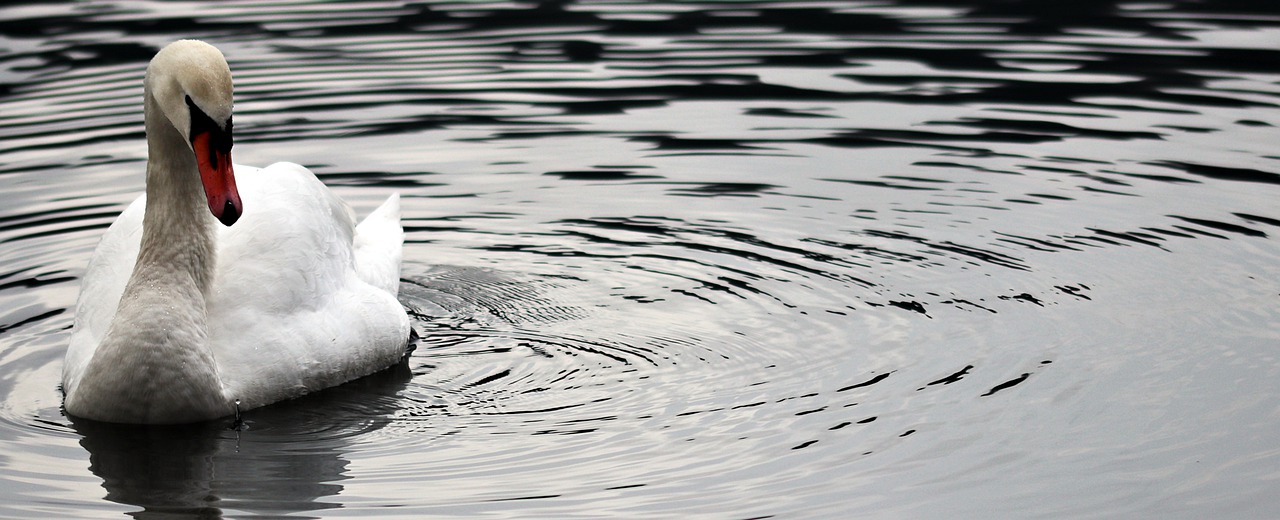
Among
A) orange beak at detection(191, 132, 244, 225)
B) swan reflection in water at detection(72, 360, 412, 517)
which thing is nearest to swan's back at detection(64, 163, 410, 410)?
swan reflection in water at detection(72, 360, 412, 517)

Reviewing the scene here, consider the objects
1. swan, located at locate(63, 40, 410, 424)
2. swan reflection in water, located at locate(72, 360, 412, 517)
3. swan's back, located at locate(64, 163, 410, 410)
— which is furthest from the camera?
swan's back, located at locate(64, 163, 410, 410)

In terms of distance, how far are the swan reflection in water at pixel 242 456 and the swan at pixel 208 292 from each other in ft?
0.37

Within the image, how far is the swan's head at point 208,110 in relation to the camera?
7.71m

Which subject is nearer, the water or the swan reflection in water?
the swan reflection in water

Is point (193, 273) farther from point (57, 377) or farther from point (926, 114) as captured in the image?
point (926, 114)

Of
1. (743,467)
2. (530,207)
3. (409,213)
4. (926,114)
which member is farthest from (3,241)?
(926,114)

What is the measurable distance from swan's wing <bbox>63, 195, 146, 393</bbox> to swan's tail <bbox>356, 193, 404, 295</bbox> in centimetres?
136

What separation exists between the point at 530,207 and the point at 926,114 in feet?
13.1

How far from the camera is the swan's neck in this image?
824cm

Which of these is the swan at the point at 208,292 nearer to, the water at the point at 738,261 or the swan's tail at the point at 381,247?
the water at the point at 738,261

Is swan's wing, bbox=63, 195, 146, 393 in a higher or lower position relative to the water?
higher

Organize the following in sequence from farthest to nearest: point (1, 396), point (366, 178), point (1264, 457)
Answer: point (366, 178), point (1, 396), point (1264, 457)

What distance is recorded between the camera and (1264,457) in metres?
7.55

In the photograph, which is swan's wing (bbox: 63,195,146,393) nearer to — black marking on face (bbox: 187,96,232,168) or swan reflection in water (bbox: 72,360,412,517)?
swan reflection in water (bbox: 72,360,412,517)
